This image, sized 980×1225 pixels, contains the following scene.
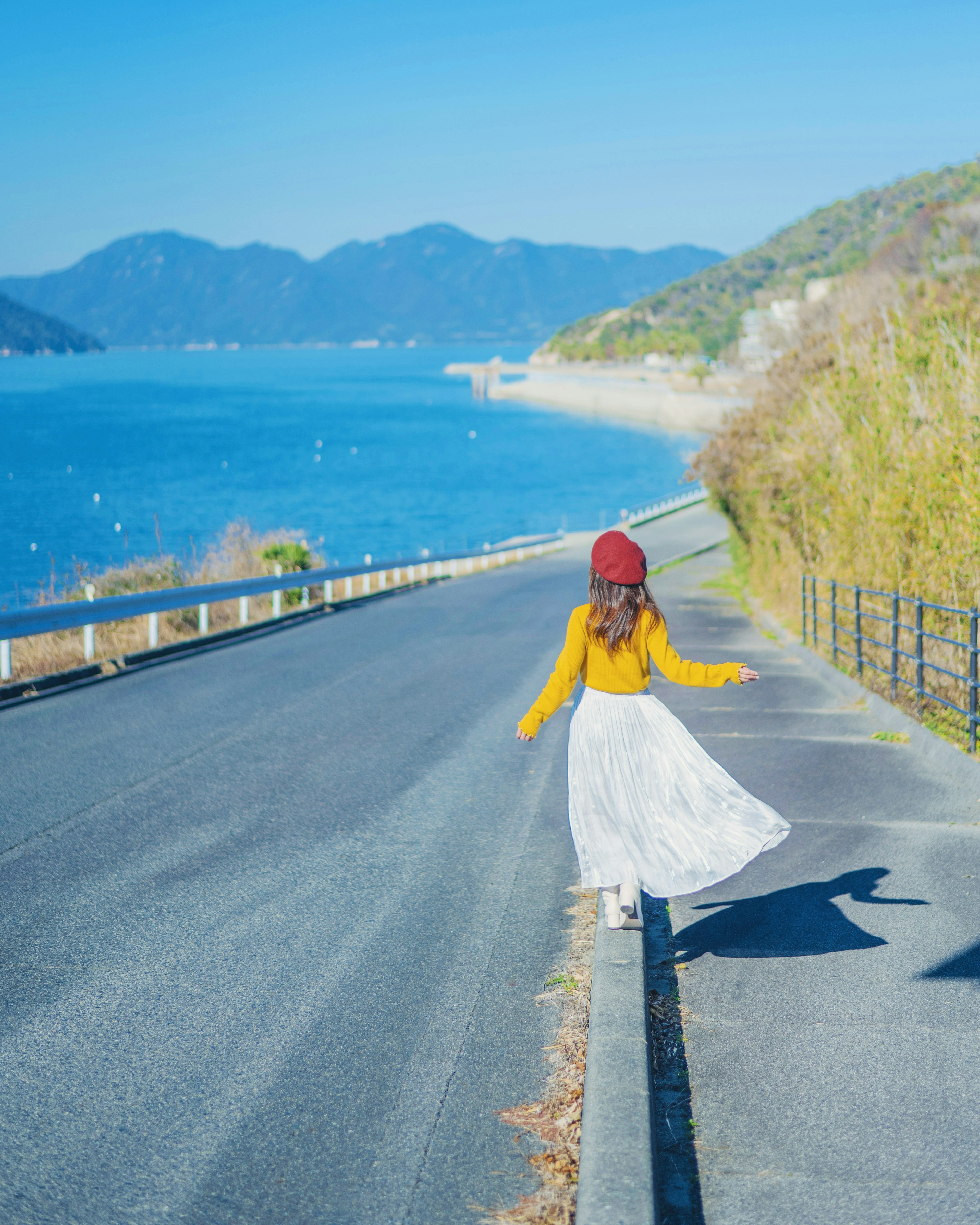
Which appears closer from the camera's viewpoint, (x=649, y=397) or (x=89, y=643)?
(x=89, y=643)

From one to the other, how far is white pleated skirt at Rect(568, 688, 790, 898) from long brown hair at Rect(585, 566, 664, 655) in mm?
247

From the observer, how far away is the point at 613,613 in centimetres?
473

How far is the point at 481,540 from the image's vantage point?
2532 inches

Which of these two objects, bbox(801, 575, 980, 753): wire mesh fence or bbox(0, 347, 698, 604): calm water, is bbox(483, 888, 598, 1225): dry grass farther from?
bbox(0, 347, 698, 604): calm water

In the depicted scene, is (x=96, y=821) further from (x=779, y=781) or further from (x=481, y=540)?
(x=481, y=540)

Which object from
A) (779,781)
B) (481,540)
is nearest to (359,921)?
(779,781)

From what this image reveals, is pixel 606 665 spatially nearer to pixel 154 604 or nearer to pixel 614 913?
pixel 614 913

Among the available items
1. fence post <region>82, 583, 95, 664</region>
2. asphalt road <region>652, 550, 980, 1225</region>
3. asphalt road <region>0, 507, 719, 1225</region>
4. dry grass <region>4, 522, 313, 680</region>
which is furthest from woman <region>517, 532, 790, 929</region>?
fence post <region>82, 583, 95, 664</region>

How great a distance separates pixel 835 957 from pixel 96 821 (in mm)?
4393

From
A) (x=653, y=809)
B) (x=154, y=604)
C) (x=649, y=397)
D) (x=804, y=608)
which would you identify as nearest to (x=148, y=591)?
(x=154, y=604)

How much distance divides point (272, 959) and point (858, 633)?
27.8 feet

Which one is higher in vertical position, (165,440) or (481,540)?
(165,440)

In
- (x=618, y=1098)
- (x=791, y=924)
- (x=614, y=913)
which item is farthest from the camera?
(x=791, y=924)

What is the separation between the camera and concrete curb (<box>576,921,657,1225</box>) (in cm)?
297
